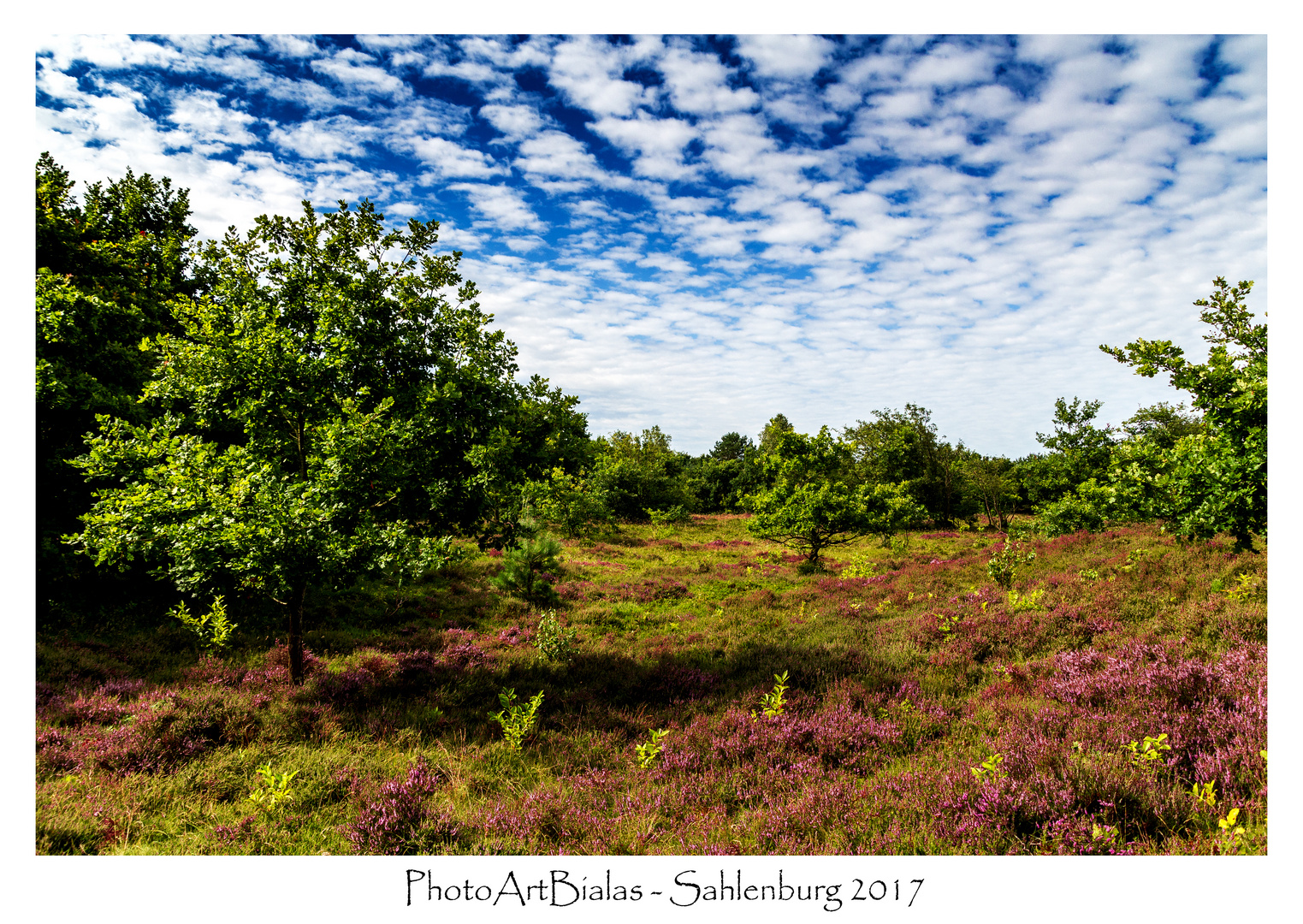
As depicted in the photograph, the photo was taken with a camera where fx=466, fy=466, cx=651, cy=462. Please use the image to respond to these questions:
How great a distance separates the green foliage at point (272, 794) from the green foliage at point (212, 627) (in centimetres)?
522

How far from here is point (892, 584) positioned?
14664 mm

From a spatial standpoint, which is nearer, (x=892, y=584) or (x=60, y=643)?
(x=60, y=643)

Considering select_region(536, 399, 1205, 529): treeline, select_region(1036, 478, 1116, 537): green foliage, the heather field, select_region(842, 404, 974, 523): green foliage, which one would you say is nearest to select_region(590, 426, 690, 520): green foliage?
select_region(536, 399, 1205, 529): treeline

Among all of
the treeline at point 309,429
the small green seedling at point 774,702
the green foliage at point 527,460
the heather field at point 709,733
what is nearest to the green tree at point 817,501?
the heather field at point 709,733

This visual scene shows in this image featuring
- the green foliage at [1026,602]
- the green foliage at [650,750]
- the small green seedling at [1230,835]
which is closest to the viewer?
the small green seedling at [1230,835]

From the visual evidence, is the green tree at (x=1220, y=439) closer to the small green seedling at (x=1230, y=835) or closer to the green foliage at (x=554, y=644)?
the small green seedling at (x=1230, y=835)

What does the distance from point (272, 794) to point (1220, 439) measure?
12.2 m

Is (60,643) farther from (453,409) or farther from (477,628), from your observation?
(453,409)

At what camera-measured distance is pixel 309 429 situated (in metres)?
7.42

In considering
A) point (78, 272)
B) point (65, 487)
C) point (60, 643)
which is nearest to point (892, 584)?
point (60, 643)

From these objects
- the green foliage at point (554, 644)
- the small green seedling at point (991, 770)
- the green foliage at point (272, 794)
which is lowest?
the green foliage at point (554, 644)

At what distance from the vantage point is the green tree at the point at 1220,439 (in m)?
5.95

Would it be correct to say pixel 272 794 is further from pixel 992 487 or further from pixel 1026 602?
pixel 992 487
